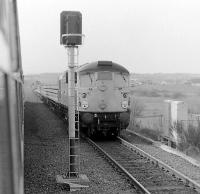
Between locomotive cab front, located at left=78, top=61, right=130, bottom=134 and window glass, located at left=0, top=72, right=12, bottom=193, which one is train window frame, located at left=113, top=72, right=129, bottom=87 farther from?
window glass, located at left=0, top=72, right=12, bottom=193

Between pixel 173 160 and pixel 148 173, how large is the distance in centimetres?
179

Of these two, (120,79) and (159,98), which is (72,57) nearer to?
(120,79)

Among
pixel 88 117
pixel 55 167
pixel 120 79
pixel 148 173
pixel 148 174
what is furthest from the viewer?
pixel 120 79

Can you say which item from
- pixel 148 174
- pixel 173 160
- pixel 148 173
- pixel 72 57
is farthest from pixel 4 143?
pixel 173 160

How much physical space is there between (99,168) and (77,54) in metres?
3.32

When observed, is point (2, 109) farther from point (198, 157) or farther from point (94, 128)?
point (94, 128)

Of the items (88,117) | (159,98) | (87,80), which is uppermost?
(87,80)

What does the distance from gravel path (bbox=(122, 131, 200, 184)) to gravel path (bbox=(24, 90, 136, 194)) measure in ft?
5.25

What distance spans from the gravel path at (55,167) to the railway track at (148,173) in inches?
10.9

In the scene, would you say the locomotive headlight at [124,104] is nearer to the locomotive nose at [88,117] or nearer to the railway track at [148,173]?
the locomotive nose at [88,117]

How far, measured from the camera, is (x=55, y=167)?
11414 millimetres

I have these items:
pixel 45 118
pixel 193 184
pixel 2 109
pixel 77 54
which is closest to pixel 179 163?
pixel 193 184

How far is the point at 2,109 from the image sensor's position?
155 cm

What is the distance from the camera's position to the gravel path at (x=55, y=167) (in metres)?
9.20
